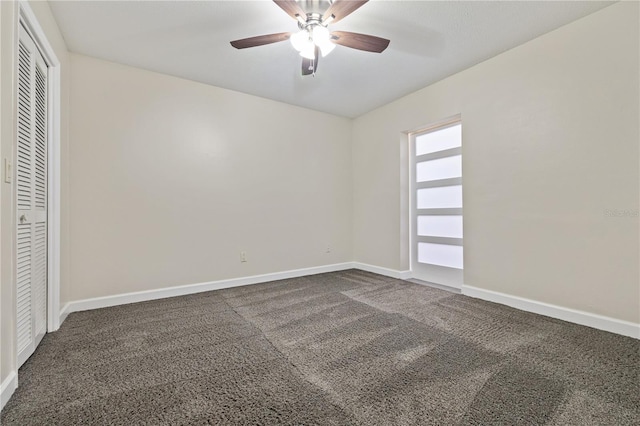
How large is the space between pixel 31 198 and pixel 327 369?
235cm

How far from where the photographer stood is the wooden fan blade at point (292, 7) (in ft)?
6.04

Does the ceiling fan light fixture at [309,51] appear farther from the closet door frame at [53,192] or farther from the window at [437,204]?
the window at [437,204]

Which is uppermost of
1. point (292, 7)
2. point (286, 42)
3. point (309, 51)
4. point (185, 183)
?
point (286, 42)

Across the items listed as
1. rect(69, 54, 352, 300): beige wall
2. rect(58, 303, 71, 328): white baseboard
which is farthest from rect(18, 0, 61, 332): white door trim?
rect(69, 54, 352, 300): beige wall

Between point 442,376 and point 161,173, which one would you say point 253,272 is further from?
point 442,376

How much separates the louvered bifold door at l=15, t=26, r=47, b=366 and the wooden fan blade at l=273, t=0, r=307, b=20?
1.66 metres

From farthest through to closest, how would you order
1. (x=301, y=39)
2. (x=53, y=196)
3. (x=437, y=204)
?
(x=437, y=204) < (x=53, y=196) < (x=301, y=39)

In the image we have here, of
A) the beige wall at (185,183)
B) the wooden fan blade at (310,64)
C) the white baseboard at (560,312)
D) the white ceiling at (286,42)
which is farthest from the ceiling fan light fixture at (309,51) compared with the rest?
the white baseboard at (560,312)

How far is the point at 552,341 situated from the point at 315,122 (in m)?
3.81

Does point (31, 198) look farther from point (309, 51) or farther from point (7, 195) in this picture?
point (309, 51)

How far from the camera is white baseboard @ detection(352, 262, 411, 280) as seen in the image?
4.11 m

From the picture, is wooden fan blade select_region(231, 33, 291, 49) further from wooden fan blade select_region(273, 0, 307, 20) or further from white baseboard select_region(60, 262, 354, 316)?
white baseboard select_region(60, 262, 354, 316)

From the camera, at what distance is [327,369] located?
1.77 m

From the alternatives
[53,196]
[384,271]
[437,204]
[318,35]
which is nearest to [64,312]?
[53,196]
